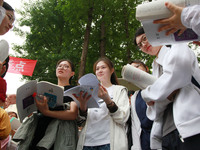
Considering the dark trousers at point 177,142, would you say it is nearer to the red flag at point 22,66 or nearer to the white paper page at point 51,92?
the white paper page at point 51,92

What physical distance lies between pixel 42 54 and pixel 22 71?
2465 millimetres

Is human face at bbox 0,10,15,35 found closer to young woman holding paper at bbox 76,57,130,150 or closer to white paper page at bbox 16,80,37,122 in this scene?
white paper page at bbox 16,80,37,122

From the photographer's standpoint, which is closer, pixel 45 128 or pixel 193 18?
pixel 193 18

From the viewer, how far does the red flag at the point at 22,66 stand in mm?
8359

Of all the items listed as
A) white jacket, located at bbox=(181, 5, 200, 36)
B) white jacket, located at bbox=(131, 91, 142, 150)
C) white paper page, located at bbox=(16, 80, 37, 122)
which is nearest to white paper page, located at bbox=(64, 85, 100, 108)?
white paper page, located at bbox=(16, 80, 37, 122)

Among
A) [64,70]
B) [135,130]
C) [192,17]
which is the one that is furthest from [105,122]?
[192,17]

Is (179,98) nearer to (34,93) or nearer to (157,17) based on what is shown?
(157,17)

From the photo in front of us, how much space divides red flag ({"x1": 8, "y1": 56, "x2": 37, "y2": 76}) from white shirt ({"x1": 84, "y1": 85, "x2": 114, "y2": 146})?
7008 mm

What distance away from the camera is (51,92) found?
6.05 ft

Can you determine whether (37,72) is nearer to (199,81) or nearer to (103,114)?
(103,114)

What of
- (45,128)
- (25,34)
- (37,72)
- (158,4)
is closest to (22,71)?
(37,72)

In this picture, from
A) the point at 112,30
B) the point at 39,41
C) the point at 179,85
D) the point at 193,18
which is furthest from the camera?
the point at 39,41

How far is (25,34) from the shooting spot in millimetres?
12117

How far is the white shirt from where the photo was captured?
1.86 metres
